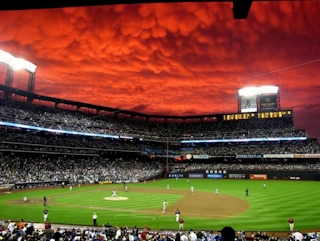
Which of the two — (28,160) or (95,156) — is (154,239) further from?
(95,156)

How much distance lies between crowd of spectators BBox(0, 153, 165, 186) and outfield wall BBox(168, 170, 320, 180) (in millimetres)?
10346

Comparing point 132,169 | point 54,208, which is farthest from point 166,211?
point 132,169

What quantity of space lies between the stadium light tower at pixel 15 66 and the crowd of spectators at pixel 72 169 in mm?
18550

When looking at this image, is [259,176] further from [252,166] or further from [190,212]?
[190,212]

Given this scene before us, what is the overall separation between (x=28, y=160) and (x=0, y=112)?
1088 cm

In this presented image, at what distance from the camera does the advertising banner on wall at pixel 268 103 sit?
78312mm

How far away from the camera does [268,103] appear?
7888 cm

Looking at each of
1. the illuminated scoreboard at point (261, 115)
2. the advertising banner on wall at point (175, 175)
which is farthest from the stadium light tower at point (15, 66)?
the illuminated scoreboard at point (261, 115)

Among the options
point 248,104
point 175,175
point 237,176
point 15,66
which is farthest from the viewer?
point 248,104

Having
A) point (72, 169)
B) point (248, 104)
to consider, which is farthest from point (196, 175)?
point (72, 169)

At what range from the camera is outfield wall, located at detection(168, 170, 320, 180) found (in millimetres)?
57225

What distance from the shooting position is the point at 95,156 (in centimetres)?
6750

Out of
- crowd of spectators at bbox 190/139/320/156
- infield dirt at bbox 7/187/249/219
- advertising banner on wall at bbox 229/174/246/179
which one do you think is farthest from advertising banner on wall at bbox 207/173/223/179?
infield dirt at bbox 7/187/249/219

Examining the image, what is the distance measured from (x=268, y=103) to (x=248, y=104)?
19.6 ft
